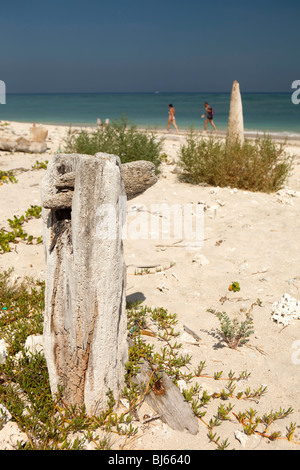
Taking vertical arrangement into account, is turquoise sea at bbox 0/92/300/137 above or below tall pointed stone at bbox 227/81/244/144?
above

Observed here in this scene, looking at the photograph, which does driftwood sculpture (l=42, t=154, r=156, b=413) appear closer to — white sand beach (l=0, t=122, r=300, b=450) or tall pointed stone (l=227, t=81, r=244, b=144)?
white sand beach (l=0, t=122, r=300, b=450)

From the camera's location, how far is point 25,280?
4488mm

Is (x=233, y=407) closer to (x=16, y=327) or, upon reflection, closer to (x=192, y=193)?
(x=16, y=327)

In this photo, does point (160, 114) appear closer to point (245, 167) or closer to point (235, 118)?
point (235, 118)

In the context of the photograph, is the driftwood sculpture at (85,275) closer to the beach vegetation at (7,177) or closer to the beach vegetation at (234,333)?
the beach vegetation at (234,333)

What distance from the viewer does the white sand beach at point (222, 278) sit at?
9.00 feet

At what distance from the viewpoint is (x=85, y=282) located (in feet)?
7.82

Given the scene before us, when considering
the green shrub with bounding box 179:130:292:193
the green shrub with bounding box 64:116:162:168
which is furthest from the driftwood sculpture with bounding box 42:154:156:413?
the green shrub with bounding box 64:116:162:168

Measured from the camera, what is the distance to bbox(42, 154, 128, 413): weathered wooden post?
230 cm

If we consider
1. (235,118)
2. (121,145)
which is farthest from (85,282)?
(235,118)

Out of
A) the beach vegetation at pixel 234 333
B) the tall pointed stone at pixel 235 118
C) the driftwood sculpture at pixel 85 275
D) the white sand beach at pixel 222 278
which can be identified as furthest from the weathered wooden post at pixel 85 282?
the tall pointed stone at pixel 235 118

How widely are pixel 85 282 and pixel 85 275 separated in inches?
1.8

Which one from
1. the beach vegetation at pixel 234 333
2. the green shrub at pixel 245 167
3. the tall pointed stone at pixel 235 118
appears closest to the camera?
the beach vegetation at pixel 234 333

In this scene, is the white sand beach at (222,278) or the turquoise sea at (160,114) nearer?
the white sand beach at (222,278)
